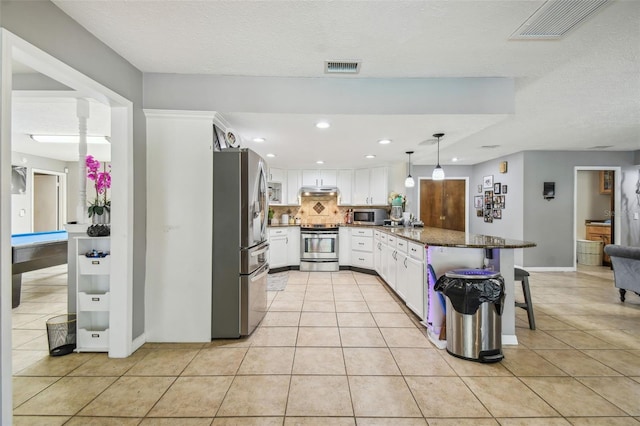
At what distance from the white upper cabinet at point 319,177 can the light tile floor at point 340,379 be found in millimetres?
3442

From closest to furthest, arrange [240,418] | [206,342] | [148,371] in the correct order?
[240,418] < [148,371] < [206,342]

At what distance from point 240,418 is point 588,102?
14.9ft

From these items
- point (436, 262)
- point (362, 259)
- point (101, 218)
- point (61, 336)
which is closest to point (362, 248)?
point (362, 259)

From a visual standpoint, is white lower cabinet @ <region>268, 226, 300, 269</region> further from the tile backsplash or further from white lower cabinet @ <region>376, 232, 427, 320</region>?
white lower cabinet @ <region>376, 232, 427, 320</region>

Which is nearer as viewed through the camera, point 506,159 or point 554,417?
point 554,417

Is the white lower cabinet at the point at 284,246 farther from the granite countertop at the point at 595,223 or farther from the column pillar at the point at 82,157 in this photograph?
the granite countertop at the point at 595,223

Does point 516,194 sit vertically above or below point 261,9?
below

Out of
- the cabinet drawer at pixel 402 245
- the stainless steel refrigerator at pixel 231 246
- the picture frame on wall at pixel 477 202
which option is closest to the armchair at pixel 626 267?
the cabinet drawer at pixel 402 245

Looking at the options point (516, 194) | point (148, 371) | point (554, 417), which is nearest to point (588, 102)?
point (516, 194)

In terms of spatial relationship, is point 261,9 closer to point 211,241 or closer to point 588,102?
point 211,241

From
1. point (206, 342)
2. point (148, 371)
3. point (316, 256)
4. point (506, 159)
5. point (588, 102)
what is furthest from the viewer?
point (506, 159)

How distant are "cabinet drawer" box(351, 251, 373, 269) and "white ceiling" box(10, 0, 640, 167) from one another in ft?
8.61

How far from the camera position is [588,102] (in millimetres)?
3199

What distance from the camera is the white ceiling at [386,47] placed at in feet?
5.76
